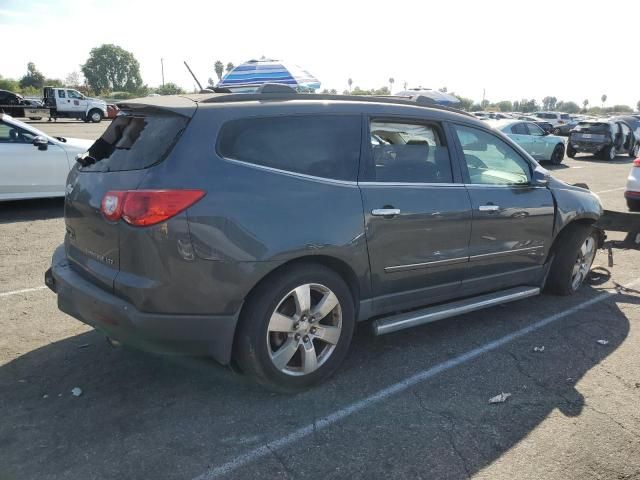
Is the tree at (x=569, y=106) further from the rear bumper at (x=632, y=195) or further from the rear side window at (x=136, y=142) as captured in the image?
the rear side window at (x=136, y=142)

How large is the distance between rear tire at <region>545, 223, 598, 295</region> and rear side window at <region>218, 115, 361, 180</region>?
266cm

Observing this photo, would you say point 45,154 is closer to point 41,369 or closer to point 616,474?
point 41,369

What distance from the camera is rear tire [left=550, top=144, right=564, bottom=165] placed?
18322 mm

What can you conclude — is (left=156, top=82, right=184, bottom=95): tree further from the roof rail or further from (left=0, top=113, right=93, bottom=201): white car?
the roof rail

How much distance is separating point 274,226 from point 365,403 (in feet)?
4.01

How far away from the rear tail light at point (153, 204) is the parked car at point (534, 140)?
15.4 metres

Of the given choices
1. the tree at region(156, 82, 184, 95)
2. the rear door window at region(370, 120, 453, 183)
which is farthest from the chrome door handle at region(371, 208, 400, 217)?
the tree at region(156, 82, 184, 95)

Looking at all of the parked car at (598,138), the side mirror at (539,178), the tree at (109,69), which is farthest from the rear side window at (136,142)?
the tree at (109,69)

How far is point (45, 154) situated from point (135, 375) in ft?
19.9

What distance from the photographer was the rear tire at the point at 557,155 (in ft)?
60.1

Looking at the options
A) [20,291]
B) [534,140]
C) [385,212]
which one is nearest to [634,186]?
[385,212]

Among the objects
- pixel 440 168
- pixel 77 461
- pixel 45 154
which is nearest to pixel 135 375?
pixel 77 461

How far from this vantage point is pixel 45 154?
8.25 metres

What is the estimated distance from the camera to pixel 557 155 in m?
18.5
